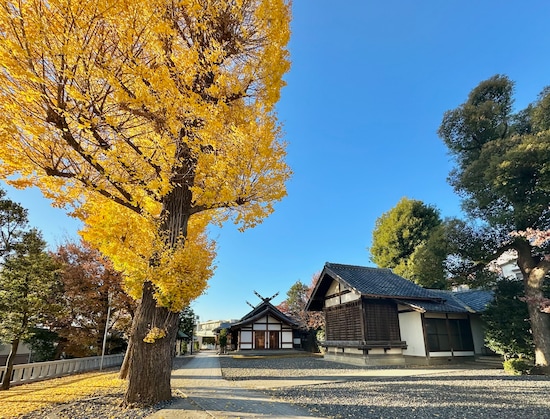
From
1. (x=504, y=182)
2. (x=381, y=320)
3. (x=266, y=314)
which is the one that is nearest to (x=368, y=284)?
(x=381, y=320)

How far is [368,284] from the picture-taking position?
52.1 ft

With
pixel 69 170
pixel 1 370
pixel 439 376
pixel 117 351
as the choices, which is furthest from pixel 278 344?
pixel 69 170

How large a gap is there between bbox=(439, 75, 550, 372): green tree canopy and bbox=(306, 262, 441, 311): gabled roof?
349 cm

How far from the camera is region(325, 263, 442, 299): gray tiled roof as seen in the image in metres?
15.0

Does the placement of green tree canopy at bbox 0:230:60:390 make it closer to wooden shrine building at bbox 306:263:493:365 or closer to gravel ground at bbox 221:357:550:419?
gravel ground at bbox 221:357:550:419

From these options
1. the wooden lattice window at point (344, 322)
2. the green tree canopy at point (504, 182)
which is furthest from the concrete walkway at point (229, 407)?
the green tree canopy at point (504, 182)

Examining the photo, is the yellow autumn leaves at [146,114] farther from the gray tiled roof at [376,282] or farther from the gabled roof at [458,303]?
the gabled roof at [458,303]

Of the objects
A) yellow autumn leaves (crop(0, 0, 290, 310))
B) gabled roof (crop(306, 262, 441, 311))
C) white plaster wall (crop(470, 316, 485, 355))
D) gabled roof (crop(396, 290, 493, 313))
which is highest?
yellow autumn leaves (crop(0, 0, 290, 310))

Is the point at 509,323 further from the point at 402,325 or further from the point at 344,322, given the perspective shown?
the point at 344,322

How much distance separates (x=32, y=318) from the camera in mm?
10766

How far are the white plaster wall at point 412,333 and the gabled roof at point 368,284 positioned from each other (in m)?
0.99

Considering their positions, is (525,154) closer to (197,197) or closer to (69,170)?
(197,197)

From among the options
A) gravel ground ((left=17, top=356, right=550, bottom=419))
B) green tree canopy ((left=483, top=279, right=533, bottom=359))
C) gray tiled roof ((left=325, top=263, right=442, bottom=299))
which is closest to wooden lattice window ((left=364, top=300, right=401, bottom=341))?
gray tiled roof ((left=325, top=263, right=442, bottom=299))

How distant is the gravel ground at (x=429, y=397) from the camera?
17.9 feet
